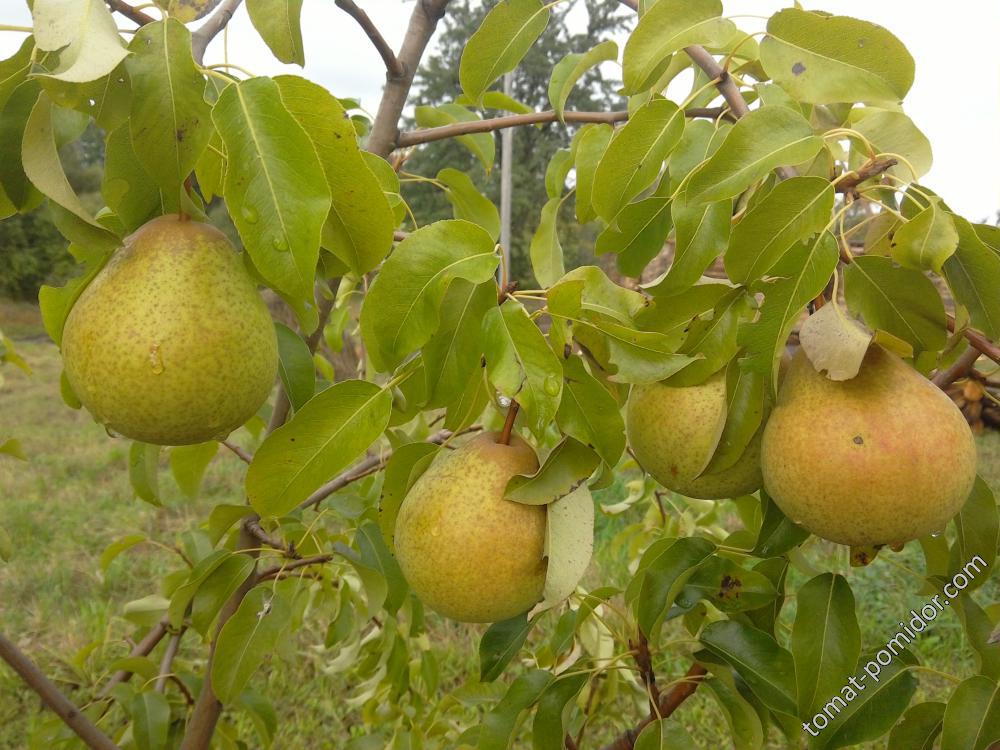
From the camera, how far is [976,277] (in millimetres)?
834

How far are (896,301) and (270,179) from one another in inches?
29.2

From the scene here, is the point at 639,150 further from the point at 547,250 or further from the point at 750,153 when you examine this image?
the point at 547,250

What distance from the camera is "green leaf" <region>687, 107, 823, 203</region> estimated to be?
81cm

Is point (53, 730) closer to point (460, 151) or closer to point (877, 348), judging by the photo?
point (877, 348)

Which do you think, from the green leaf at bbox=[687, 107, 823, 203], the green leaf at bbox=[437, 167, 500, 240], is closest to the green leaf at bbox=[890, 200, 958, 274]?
the green leaf at bbox=[687, 107, 823, 203]

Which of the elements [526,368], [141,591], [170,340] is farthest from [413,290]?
[141,591]

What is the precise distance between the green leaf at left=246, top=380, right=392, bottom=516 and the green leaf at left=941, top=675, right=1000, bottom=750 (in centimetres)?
87

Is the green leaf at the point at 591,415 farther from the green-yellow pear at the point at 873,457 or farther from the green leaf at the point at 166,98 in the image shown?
the green leaf at the point at 166,98

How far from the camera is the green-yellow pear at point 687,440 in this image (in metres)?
0.98

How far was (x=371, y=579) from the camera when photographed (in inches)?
50.4

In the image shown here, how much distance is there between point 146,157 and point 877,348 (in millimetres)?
849

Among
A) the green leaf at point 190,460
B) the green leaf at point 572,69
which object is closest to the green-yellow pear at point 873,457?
the green leaf at point 572,69

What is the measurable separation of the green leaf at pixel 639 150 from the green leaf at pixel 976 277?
351mm

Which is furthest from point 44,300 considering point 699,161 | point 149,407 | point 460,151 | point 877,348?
point 460,151
